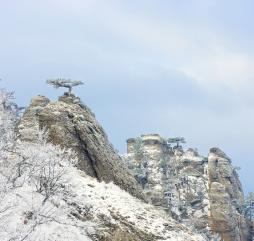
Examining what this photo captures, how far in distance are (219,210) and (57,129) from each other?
57875 mm

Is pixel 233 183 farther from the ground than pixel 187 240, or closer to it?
farther from the ground

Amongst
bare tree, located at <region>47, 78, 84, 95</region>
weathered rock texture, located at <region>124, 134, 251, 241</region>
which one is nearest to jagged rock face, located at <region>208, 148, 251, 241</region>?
weathered rock texture, located at <region>124, 134, 251, 241</region>

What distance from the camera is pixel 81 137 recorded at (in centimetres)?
4078

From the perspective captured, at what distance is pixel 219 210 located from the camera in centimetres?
9181

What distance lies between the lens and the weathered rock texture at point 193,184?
89.9 metres

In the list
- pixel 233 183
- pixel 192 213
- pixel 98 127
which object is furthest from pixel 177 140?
pixel 98 127

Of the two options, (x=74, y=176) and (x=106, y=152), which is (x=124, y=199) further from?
(x=106, y=152)

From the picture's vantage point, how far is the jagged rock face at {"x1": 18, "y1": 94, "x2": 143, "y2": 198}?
39812mm

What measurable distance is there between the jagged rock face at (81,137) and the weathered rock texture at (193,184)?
40494 mm

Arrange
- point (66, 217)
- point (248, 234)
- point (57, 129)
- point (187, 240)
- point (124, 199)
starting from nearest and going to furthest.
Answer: point (66, 217) → point (187, 240) → point (124, 199) → point (57, 129) → point (248, 234)

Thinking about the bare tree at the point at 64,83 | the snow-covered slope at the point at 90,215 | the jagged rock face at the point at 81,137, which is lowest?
the snow-covered slope at the point at 90,215

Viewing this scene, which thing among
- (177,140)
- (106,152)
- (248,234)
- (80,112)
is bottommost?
(248,234)

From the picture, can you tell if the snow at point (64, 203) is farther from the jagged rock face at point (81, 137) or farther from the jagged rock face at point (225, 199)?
the jagged rock face at point (225, 199)

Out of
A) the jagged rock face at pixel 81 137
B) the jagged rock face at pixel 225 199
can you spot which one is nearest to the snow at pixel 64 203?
the jagged rock face at pixel 81 137
